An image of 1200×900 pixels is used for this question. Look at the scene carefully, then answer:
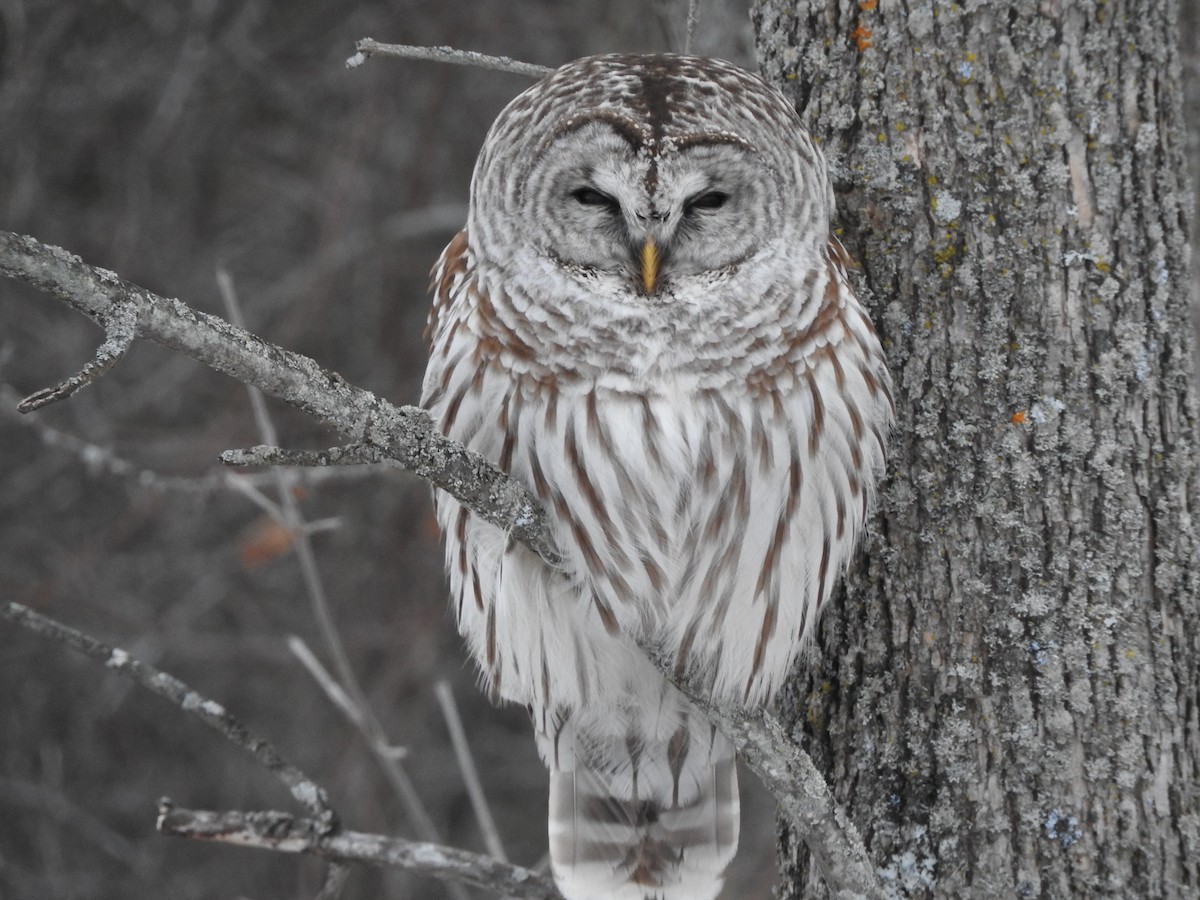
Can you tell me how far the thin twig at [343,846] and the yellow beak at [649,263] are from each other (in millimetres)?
1075

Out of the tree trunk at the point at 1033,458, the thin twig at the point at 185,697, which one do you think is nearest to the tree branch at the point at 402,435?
the tree trunk at the point at 1033,458

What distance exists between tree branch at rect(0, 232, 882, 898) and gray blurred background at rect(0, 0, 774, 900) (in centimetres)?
357

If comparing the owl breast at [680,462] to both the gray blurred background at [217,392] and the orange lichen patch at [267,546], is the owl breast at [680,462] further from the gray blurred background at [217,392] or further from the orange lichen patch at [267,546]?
the gray blurred background at [217,392]

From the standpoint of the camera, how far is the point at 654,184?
6.84ft

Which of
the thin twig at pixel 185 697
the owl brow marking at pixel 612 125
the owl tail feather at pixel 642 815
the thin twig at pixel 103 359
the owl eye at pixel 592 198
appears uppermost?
the owl brow marking at pixel 612 125

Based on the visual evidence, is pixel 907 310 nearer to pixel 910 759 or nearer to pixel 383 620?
pixel 910 759

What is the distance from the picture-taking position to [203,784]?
631 cm

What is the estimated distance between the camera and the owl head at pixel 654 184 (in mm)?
2104

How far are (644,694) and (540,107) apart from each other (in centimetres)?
117

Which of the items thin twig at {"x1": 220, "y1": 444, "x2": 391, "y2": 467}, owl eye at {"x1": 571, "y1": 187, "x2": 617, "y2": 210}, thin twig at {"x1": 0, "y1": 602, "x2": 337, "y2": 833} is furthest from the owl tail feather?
thin twig at {"x1": 220, "y1": 444, "x2": 391, "y2": 467}

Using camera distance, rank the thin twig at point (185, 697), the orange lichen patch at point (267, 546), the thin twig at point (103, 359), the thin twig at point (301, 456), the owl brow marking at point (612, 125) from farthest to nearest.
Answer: the orange lichen patch at point (267, 546)
the thin twig at point (185, 697)
the owl brow marking at point (612, 125)
the thin twig at point (301, 456)
the thin twig at point (103, 359)

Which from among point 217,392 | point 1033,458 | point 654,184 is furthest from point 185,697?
point 217,392

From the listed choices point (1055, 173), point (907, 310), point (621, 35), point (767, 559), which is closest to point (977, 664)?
point (767, 559)

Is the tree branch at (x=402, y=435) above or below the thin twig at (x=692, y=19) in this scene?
below
